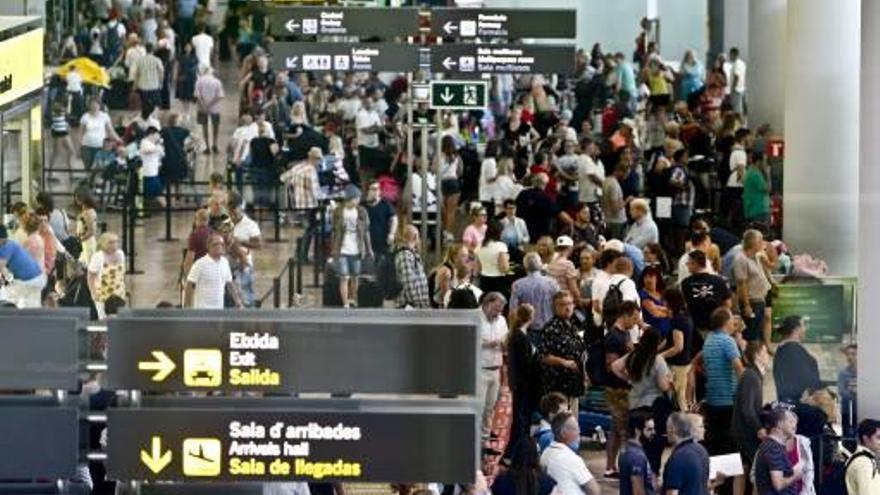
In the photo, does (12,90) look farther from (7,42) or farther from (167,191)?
(167,191)

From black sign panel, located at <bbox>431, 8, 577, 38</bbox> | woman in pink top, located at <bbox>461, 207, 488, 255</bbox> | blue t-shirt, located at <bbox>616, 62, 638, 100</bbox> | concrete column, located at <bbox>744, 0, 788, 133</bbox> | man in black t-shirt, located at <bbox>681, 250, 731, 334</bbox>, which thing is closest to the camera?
man in black t-shirt, located at <bbox>681, 250, 731, 334</bbox>

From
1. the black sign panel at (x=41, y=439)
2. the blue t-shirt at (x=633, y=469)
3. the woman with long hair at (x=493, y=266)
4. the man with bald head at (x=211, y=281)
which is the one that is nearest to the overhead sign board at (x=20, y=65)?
the man with bald head at (x=211, y=281)

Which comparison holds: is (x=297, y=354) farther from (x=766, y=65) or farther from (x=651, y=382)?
(x=766, y=65)

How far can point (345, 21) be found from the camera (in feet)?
112

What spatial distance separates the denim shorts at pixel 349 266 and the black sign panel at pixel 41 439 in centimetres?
1584

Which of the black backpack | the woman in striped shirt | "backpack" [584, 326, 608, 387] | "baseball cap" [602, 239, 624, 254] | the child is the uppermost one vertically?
the woman in striped shirt

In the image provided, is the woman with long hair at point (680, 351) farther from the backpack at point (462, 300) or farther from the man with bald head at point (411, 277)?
the man with bald head at point (411, 277)

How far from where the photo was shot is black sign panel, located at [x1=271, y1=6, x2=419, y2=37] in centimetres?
3350

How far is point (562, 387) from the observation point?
846 inches

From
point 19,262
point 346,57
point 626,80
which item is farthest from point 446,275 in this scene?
point 626,80

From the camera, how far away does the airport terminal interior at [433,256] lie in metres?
12.5

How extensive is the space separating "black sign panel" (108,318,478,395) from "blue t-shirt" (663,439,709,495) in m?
6.27

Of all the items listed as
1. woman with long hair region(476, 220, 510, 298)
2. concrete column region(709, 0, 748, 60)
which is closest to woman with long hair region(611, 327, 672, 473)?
woman with long hair region(476, 220, 510, 298)

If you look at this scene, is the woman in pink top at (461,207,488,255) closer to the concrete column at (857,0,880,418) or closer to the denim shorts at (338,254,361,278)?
the denim shorts at (338,254,361,278)
